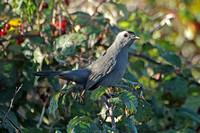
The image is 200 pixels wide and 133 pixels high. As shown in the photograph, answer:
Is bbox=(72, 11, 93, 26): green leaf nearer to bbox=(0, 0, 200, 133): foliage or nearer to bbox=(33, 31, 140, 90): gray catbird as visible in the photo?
bbox=(0, 0, 200, 133): foliage

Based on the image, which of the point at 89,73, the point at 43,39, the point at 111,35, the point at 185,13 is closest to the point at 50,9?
the point at 43,39

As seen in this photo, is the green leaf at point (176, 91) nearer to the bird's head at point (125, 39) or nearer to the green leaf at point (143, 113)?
Answer: the bird's head at point (125, 39)

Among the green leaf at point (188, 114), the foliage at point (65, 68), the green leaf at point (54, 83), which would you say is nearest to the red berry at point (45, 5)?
the foliage at point (65, 68)

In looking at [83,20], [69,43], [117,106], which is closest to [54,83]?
[69,43]

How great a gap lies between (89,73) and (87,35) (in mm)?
436

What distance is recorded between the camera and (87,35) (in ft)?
8.03

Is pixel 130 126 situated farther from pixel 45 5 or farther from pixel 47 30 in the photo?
pixel 45 5

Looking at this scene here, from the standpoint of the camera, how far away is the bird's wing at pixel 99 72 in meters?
2.12

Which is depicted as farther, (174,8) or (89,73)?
(174,8)

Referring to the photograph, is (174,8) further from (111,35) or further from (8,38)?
(8,38)

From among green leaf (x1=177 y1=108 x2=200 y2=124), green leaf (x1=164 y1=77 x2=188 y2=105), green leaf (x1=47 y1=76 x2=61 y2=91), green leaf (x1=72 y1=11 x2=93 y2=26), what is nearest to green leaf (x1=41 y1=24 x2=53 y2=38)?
green leaf (x1=72 y1=11 x2=93 y2=26)

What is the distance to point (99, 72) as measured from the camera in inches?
83.7

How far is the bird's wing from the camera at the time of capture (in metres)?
2.12

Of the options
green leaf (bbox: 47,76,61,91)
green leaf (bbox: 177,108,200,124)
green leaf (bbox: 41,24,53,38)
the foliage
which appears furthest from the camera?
green leaf (bbox: 177,108,200,124)
